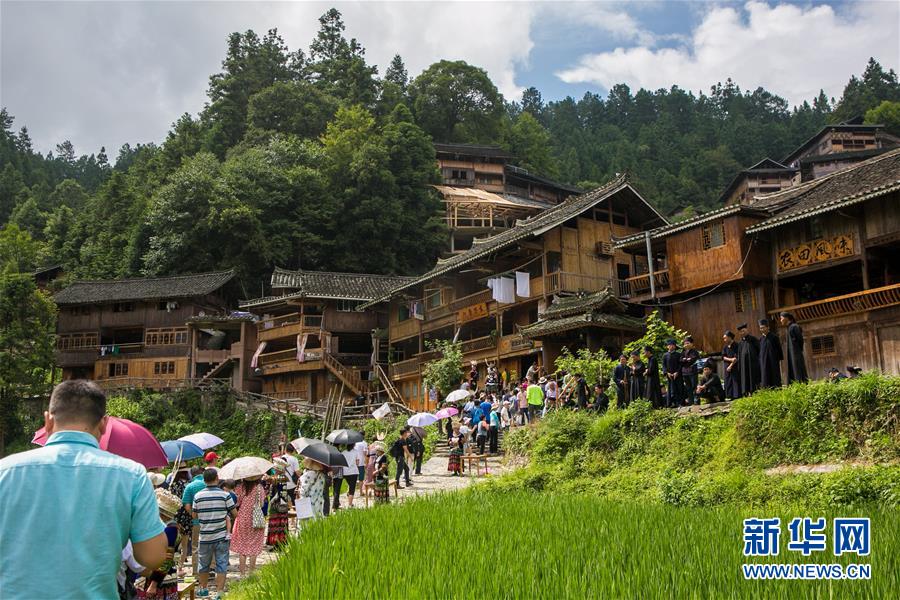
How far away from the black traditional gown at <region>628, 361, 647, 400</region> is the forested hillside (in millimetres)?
31370

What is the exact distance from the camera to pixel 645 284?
80.2ft

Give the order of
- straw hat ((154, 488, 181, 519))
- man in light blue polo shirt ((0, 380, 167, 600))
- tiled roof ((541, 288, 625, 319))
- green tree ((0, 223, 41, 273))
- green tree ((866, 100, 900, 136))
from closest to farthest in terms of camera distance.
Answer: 1. man in light blue polo shirt ((0, 380, 167, 600))
2. straw hat ((154, 488, 181, 519))
3. tiled roof ((541, 288, 625, 319))
4. green tree ((0, 223, 41, 273))
5. green tree ((866, 100, 900, 136))

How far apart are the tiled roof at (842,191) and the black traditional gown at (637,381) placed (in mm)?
7416

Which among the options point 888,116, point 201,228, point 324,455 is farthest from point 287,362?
point 888,116

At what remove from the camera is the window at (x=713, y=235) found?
21.5m

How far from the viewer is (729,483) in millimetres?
10688

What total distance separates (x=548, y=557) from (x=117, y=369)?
4050 cm

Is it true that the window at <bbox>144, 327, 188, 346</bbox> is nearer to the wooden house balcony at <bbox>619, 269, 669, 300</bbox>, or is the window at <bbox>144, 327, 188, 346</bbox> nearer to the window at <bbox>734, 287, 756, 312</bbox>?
the wooden house balcony at <bbox>619, 269, 669, 300</bbox>

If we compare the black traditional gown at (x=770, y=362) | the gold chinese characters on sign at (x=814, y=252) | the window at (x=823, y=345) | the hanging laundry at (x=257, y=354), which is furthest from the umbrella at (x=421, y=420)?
the hanging laundry at (x=257, y=354)

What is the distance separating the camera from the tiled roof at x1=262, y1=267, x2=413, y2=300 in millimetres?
37062

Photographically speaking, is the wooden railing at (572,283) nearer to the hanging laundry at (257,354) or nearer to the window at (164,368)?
the hanging laundry at (257,354)

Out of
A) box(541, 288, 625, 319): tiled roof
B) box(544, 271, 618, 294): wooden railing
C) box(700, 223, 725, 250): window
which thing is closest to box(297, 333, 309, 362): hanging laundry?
box(544, 271, 618, 294): wooden railing

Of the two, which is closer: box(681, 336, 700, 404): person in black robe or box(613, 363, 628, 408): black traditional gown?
box(681, 336, 700, 404): person in black robe

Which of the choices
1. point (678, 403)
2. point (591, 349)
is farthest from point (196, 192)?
point (678, 403)
